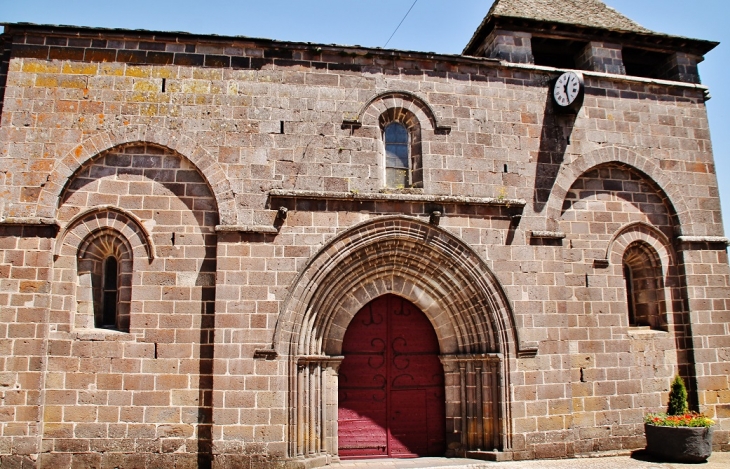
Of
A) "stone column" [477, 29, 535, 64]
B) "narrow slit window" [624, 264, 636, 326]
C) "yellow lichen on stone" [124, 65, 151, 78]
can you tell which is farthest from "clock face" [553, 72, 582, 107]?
"yellow lichen on stone" [124, 65, 151, 78]

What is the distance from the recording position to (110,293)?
9.12 metres

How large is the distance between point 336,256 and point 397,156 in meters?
A: 2.01

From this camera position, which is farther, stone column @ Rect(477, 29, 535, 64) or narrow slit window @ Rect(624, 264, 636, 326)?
narrow slit window @ Rect(624, 264, 636, 326)

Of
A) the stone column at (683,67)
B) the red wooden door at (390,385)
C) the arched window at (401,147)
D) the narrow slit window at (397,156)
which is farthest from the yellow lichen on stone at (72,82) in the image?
the stone column at (683,67)

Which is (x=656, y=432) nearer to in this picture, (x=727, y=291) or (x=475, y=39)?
(x=727, y=291)

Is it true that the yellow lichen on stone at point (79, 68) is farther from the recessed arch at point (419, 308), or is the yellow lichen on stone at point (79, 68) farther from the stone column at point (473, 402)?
the stone column at point (473, 402)

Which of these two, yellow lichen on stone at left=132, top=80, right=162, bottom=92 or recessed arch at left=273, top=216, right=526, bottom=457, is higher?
yellow lichen on stone at left=132, top=80, right=162, bottom=92

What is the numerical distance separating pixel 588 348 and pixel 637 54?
5.72 meters

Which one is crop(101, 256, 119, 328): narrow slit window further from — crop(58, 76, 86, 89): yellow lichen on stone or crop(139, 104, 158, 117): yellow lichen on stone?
crop(58, 76, 86, 89): yellow lichen on stone

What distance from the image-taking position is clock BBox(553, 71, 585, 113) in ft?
32.1

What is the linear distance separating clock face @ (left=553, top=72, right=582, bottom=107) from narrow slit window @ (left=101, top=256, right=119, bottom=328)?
745cm

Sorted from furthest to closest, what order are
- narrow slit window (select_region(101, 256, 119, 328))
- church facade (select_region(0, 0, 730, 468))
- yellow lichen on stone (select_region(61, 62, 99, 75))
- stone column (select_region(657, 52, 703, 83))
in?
1. stone column (select_region(657, 52, 703, 83))
2. yellow lichen on stone (select_region(61, 62, 99, 75))
3. narrow slit window (select_region(101, 256, 119, 328))
4. church facade (select_region(0, 0, 730, 468))

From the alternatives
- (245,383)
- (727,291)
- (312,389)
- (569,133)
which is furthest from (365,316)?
(727,291)

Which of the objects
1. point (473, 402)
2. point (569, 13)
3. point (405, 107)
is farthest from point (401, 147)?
point (569, 13)
